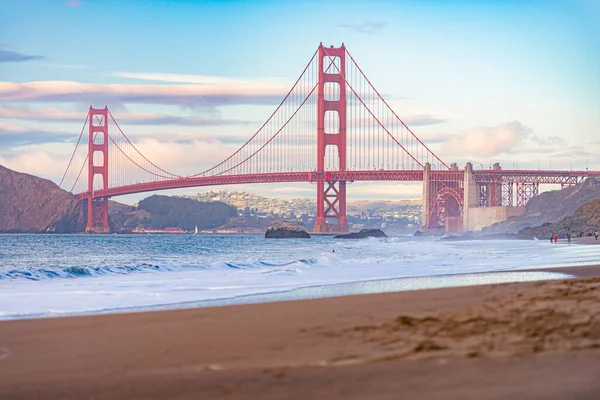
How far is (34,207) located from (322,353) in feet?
319

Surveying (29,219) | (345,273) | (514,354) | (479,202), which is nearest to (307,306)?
(514,354)

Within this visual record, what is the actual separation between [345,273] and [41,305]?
867 centimetres

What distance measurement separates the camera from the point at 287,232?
7000cm

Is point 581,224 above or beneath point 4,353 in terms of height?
above

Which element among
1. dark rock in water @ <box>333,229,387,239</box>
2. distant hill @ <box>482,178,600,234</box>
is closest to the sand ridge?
dark rock in water @ <box>333,229,387,239</box>

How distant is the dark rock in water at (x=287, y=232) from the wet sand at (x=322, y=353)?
59956mm

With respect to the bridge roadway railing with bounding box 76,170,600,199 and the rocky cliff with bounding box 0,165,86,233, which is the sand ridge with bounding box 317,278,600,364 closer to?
the bridge roadway railing with bounding box 76,170,600,199

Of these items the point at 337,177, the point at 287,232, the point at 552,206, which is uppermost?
the point at 337,177

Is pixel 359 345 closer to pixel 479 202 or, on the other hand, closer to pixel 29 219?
pixel 479 202

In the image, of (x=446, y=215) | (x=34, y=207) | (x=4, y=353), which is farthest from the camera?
(x=34, y=207)

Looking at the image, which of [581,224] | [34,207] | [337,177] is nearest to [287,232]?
[337,177]

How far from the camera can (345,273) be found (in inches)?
695

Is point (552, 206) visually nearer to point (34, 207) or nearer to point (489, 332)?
point (34, 207)

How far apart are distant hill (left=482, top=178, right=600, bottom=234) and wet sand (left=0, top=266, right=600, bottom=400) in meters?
66.6
